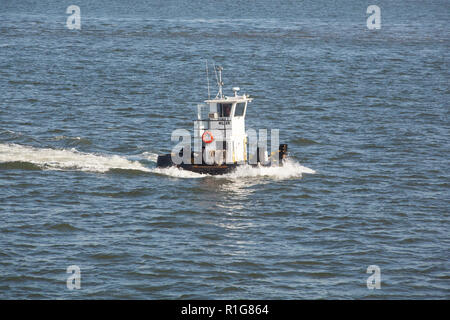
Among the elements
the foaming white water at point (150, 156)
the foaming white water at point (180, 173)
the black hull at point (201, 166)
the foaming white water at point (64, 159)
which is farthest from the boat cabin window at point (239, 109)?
the foaming white water at point (150, 156)

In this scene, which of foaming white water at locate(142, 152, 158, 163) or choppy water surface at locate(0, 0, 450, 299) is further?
foaming white water at locate(142, 152, 158, 163)

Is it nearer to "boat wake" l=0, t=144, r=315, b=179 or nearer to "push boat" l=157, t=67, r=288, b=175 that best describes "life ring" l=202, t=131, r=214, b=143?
"push boat" l=157, t=67, r=288, b=175

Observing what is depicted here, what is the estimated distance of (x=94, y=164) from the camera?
43125 millimetres

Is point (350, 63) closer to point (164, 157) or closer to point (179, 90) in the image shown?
point (179, 90)

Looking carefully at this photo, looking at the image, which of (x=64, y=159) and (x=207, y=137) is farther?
(x=64, y=159)

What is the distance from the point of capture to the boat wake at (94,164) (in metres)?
41.2

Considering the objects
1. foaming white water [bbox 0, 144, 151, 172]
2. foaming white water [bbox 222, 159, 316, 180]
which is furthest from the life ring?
foaming white water [bbox 0, 144, 151, 172]

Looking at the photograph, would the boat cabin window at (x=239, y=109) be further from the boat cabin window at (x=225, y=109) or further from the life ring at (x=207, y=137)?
the life ring at (x=207, y=137)

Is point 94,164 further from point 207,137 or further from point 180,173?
point 207,137

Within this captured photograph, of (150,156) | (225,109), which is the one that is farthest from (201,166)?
(150,156)

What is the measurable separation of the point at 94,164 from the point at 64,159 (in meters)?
2.01

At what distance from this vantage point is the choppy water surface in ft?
94.5

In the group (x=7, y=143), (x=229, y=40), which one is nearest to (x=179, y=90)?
(x=7, y=143)

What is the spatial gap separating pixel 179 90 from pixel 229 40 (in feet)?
119
